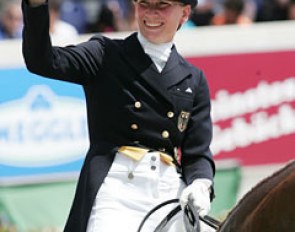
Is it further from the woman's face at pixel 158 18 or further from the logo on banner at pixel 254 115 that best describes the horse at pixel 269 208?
the logo on banner at pixel 254 115

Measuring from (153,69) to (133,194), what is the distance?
574mm

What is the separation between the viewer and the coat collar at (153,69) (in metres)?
4.73

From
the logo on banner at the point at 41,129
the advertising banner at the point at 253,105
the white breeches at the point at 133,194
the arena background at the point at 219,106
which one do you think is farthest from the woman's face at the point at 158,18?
the advertising banner at the point at 253,105

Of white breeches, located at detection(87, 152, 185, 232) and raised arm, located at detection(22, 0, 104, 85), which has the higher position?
raised arm, located at detection(22, 0, 104, 85)

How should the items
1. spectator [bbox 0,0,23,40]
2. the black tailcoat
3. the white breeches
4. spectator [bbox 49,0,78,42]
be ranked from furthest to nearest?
1. spectator [bbox 0,0,23,40]
2. spectator [bbox 49,0,78,42]
3. the black tailcoat
4. the white breeches

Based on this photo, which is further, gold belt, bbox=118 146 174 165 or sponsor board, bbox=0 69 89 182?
sponsor board, bbox=0 69 89 182

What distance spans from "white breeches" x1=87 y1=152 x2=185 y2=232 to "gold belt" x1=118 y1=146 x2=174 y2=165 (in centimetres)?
2

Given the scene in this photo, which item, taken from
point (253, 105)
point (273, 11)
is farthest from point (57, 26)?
point (273, 11)

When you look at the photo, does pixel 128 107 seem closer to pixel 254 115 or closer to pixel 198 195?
pixel 198 195

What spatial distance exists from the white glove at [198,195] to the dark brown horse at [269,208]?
2.07 feet

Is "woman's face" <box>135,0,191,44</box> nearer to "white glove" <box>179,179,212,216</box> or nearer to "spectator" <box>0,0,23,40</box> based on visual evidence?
"white glove" <box>179,179,212,216</box>

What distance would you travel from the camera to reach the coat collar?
15.5 feet

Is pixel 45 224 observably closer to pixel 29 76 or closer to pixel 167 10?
pixel 29 76

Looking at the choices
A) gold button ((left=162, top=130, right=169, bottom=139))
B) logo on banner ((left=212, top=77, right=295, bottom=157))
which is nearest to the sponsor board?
logo on banner ((left=212, top=77, right=295, bottom=157))
